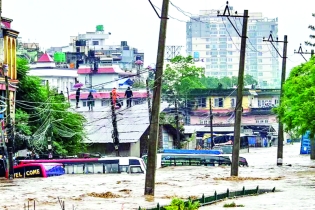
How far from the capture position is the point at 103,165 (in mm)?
62188

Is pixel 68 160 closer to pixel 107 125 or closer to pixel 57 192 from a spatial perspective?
pixel 57 192

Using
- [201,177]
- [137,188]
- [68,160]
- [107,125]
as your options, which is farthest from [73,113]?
[137,188]

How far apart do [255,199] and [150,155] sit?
4.04 meters

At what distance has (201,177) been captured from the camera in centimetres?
5681

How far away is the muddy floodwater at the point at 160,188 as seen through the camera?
36156 millimetres

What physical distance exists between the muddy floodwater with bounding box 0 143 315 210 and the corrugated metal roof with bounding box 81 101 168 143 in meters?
23.6

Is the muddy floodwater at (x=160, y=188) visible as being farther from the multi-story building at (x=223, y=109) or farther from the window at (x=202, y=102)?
the window at (x=202, y=102)

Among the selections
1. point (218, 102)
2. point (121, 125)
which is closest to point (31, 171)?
point (121, 125)

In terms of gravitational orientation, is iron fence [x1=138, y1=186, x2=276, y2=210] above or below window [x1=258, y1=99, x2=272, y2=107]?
above

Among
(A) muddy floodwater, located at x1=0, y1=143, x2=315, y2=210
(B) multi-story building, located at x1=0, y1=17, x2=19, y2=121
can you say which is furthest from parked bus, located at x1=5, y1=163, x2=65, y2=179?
(B) multi-story building, located at x1=0, y1=17, x2=19, y2=121

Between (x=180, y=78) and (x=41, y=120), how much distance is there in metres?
79.5

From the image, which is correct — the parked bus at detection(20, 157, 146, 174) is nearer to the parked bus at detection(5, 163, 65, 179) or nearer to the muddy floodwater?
the muddy floodwater

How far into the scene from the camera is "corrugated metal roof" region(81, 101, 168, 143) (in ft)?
295

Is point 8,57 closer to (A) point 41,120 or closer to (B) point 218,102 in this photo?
(A) point 41,120
